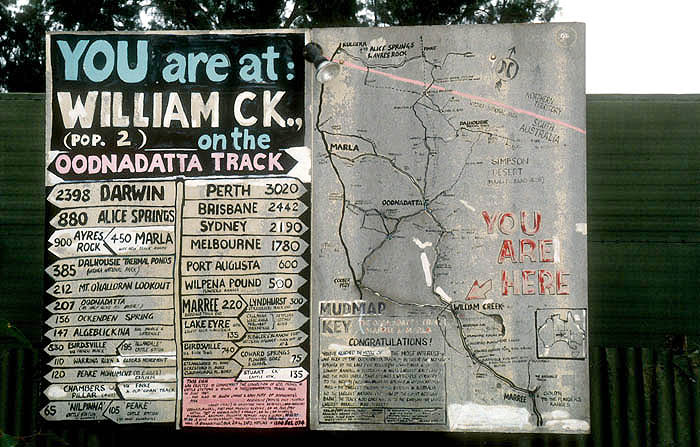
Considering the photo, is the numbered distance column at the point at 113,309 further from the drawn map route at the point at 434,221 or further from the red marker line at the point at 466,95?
the red marker line at the point at 466,95

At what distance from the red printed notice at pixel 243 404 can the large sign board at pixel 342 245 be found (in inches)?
0.6

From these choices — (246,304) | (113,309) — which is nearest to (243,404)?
(246,304)

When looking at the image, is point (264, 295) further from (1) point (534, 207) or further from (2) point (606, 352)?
(2) point (606, 352)

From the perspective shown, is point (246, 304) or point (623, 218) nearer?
point (246, 304)

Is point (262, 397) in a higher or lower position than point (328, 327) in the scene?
lower

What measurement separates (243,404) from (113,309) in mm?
1042

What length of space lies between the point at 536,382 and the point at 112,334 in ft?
8.96

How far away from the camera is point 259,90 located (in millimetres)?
4523

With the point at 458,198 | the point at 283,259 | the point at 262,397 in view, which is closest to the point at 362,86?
the point at 458,198

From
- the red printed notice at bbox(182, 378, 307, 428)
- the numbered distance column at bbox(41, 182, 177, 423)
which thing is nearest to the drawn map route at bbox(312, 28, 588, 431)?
the red printed notice at bbox(182, 378, 307, 428)

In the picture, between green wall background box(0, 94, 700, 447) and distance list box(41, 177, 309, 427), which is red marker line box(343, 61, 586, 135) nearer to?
distance list box(41, 177, 309, 427)

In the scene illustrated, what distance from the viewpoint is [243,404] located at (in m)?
4.40

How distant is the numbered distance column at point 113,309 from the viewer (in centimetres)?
443

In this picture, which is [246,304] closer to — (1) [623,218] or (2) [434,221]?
(2) [434,221]
